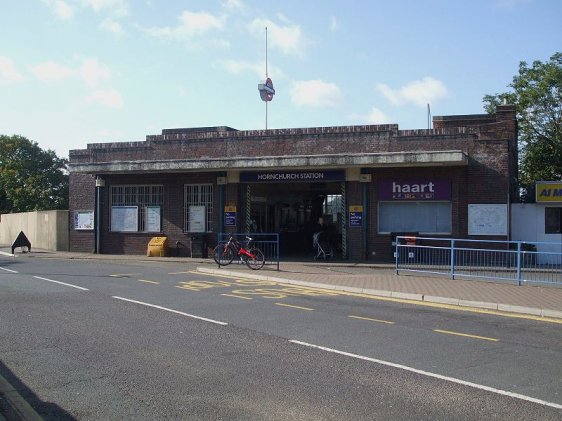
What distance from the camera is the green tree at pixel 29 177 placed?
51.0 metres

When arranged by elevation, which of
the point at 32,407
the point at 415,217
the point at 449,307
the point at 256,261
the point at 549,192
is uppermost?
the point at 549,192

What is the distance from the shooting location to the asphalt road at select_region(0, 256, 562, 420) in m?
5.34

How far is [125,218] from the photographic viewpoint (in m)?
25.8

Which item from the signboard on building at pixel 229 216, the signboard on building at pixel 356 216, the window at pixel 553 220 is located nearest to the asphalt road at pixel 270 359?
the signboard on building at pixel 356 216

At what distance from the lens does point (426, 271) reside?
53.2ft

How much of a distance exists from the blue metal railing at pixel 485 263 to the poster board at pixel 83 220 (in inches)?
612

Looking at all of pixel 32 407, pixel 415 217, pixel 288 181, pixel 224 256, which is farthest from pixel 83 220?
pixel 32 407

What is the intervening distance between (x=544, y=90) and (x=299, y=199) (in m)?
15.2

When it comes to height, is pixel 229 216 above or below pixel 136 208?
below

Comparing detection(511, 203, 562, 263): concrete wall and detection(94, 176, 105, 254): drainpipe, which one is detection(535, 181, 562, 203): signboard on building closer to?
detection(511, 203, 562, 263): concrete wall

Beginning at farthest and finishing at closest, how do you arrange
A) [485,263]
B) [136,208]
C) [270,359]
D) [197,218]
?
1. [136,208]
2. [197,218]
3. [485,263]
4. [270,359]

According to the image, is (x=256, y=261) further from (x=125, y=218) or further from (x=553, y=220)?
(x=553, y=220)

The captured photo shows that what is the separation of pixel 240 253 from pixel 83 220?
10906 millimetres

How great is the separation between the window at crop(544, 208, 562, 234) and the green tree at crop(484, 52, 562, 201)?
1003cm
